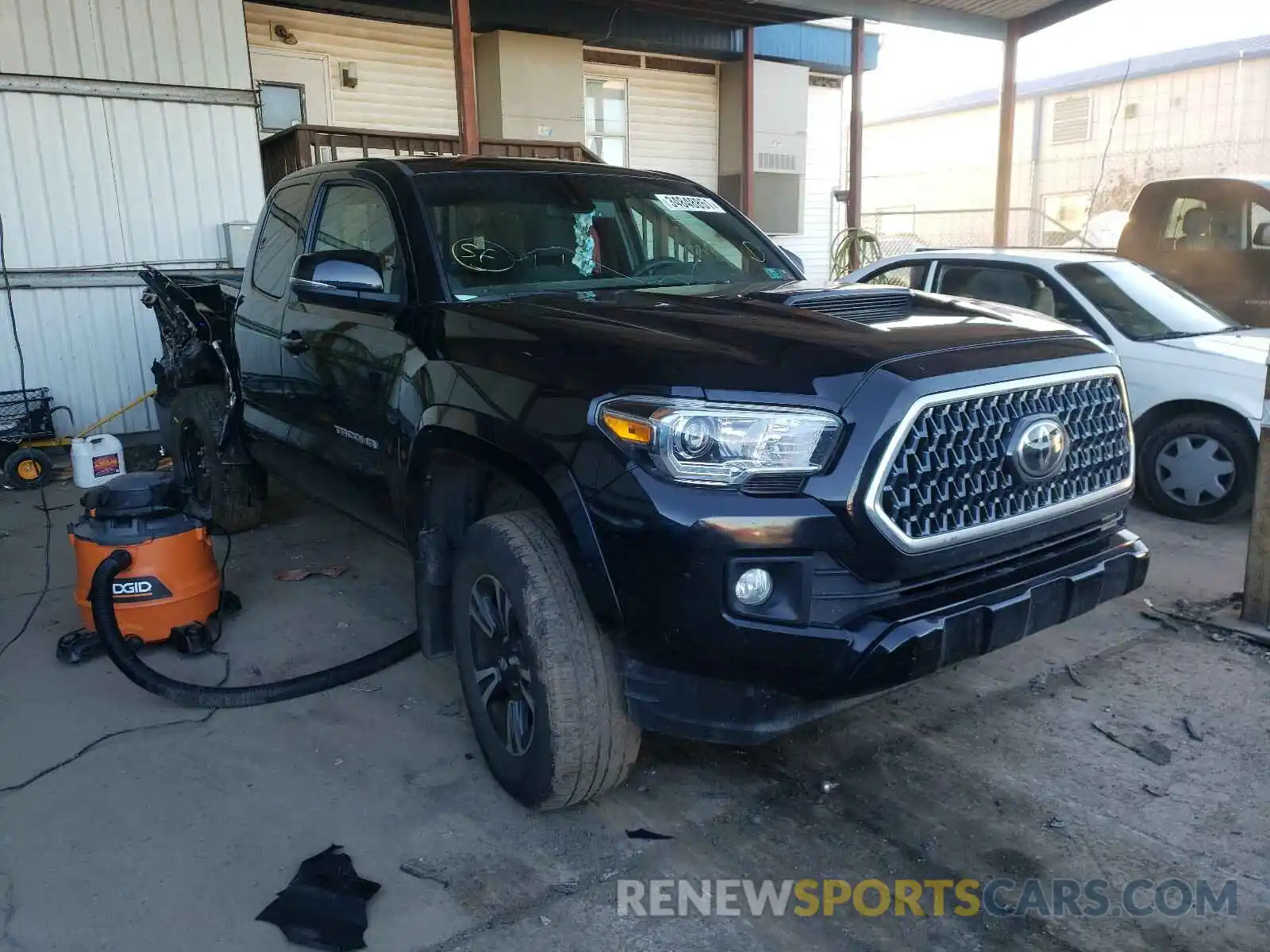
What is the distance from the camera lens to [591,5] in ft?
38.8

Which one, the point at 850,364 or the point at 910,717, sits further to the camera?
the point at 910,717

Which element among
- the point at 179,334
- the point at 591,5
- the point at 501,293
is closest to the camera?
the point at 501,293

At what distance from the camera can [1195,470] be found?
563 centimetres

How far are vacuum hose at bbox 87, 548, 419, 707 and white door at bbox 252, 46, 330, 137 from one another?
28.5 ft

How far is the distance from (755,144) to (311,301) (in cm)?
1255

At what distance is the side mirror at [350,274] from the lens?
3.28 meters

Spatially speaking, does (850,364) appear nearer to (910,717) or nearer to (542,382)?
(542,382)

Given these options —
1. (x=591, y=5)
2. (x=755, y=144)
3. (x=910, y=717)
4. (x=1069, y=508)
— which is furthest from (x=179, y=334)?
(x=755, y=144)

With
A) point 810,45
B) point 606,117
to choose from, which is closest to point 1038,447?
point 606,117

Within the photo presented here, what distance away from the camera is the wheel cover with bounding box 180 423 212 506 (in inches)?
225

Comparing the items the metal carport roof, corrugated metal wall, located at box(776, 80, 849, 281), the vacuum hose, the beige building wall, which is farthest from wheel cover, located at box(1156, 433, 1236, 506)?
the beige building wall

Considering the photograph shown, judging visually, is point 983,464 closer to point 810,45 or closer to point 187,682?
point 187,682

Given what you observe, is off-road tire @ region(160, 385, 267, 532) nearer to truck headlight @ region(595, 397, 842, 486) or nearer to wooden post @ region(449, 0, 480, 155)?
wooden post @ region(449, 0, 480, 155)

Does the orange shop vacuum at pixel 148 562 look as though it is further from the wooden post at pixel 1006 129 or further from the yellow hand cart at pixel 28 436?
the wooden post at pixel 1006 129
